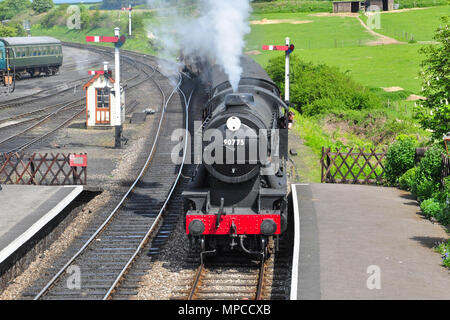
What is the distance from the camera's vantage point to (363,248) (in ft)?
47.5

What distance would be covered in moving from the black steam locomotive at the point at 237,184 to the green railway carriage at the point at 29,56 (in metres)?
37.3

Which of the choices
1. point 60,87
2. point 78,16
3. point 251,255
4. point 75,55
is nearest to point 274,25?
point 75,55

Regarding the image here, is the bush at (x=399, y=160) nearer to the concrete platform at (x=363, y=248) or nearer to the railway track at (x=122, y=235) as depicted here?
the concrete platform at (x=363, y=248)

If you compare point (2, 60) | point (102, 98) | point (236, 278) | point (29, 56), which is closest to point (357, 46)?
point (29, 56)

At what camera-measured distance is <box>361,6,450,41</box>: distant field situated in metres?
73.6

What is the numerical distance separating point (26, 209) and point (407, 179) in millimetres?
12172

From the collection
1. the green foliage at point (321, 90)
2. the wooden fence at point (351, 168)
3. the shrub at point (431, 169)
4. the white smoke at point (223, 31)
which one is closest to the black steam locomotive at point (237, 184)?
the white smoke at point (223, 31)

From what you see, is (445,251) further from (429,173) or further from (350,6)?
(350,6)

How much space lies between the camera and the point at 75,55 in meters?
74.8

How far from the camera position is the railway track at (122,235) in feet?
47.6

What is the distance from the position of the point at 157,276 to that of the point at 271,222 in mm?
3079

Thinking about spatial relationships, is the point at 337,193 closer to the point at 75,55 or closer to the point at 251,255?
the point at 251,255

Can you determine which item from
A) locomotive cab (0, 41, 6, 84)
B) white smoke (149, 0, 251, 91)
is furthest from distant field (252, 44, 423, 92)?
white smoke (149, 0, 251, 91)
